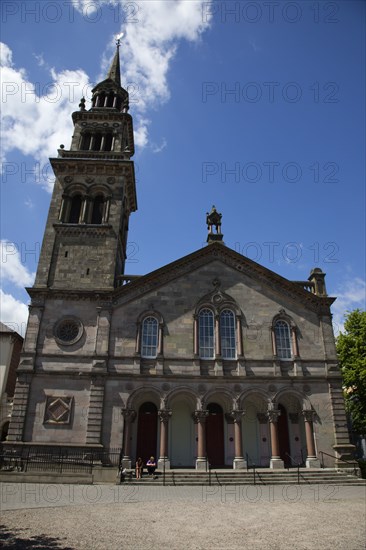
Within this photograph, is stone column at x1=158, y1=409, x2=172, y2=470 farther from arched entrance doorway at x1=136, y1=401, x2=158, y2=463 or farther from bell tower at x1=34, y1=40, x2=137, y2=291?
bell tower at x1=34, y1=40, x2=137, y2=291

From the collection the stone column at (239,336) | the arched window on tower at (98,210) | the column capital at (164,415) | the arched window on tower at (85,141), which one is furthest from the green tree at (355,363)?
the arched window on tower at (85,141)

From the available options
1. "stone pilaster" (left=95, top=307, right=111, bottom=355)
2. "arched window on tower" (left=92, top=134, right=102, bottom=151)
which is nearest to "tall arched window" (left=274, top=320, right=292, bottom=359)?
"stone pilaster" (left=95, top=307, right=111, bottom=355)

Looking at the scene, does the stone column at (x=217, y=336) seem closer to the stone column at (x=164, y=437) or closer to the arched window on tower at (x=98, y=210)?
the stone column at (x=164, y=437)

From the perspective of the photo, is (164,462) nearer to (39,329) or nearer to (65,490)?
(65,490)

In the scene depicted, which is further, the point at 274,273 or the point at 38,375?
the point at 274,273

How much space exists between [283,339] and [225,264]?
21.1 feet

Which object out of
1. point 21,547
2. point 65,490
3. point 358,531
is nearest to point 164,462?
point 65,490

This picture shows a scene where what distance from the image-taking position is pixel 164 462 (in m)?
21.7

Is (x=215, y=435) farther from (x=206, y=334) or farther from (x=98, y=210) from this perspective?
(x=98, y=210)

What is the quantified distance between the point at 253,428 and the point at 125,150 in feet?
72.8

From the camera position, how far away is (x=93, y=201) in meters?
30.4

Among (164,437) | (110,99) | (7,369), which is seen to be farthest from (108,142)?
(164,437)

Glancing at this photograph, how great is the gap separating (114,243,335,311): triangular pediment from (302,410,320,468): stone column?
707 centimetres

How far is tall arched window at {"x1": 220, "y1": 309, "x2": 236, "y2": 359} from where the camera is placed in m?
25.7
